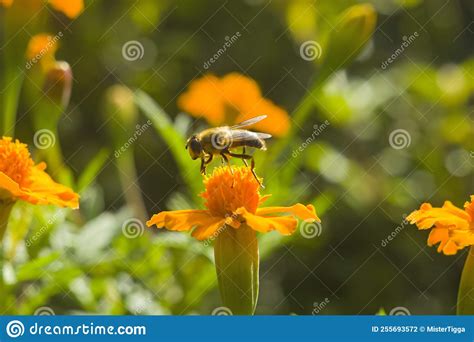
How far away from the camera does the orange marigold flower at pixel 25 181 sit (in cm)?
113

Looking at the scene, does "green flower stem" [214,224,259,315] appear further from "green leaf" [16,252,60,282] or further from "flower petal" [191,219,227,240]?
"green leaf" [16,252,60,282]

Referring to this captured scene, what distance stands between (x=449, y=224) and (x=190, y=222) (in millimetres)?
343

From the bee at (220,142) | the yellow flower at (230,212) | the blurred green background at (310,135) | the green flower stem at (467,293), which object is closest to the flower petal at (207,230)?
the yellow flower at (230,212)

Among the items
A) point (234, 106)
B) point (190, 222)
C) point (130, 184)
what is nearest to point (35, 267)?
point (190, 222)

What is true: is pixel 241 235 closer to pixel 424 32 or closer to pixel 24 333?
pixel 24 333

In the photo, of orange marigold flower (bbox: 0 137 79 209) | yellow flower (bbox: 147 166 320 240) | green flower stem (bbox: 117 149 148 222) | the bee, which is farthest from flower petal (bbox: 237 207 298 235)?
green flower stem (bbox: 117 149 148 222)

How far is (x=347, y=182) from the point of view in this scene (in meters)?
1.78

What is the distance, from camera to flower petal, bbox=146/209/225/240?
43.3 inches

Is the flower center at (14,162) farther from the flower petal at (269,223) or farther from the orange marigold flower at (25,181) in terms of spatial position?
the flower petal at (269,223)

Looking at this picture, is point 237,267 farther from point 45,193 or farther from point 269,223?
point 45,193

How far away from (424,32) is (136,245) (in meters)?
0.94

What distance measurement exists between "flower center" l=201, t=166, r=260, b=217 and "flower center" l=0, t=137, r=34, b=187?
26 cm

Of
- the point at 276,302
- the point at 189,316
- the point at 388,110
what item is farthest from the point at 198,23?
the point at 189,316

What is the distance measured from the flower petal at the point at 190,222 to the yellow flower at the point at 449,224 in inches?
10.9
